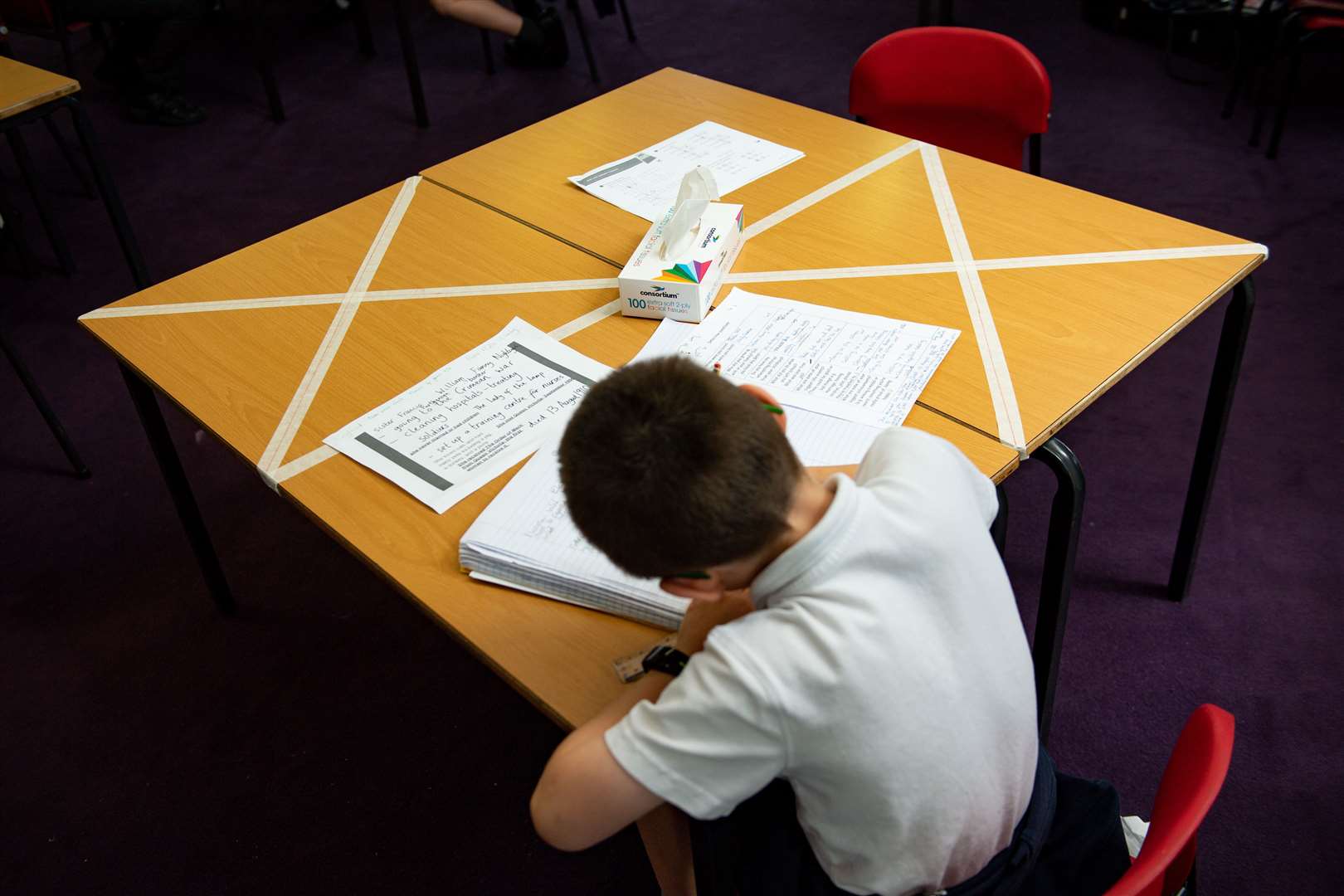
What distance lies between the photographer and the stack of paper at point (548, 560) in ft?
3.56

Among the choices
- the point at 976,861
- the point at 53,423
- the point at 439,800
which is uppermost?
the point at 976,861

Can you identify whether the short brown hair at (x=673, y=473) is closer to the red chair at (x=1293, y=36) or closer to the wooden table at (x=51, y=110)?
the wooden table at (x=51, y=110)

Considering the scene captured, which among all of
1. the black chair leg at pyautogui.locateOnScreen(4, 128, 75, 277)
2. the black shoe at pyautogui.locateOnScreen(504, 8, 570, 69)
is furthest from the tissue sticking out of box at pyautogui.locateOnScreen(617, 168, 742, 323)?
the black shoe at pyautogui.locateOnScreen(504, 8, 570, 69)

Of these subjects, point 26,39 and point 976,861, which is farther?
point 26,39

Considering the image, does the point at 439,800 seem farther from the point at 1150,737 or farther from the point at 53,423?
the point at 53,423

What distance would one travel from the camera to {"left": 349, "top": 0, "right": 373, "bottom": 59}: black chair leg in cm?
446

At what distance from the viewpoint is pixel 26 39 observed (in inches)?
192

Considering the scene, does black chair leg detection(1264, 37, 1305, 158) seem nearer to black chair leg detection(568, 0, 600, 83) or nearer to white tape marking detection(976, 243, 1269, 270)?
white tape marking detection(976, 243, 1269, 270)

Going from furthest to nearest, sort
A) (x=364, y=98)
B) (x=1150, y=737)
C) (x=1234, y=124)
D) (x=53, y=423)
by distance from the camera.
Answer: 1. (x=364, y=98)
2. (x=1234, y=124)
3. (x=53, y=423)
4. (x=1150, y=737)

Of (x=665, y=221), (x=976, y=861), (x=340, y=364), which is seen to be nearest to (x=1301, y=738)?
(x=976, y=861)

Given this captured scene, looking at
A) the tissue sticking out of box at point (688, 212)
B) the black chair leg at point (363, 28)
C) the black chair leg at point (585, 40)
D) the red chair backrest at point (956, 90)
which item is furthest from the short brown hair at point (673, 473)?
the black chair leg at point (363, 28)

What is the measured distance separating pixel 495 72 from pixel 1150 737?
3571 mm

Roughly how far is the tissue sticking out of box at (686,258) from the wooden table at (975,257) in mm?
66

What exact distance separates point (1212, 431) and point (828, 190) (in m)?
0.76
